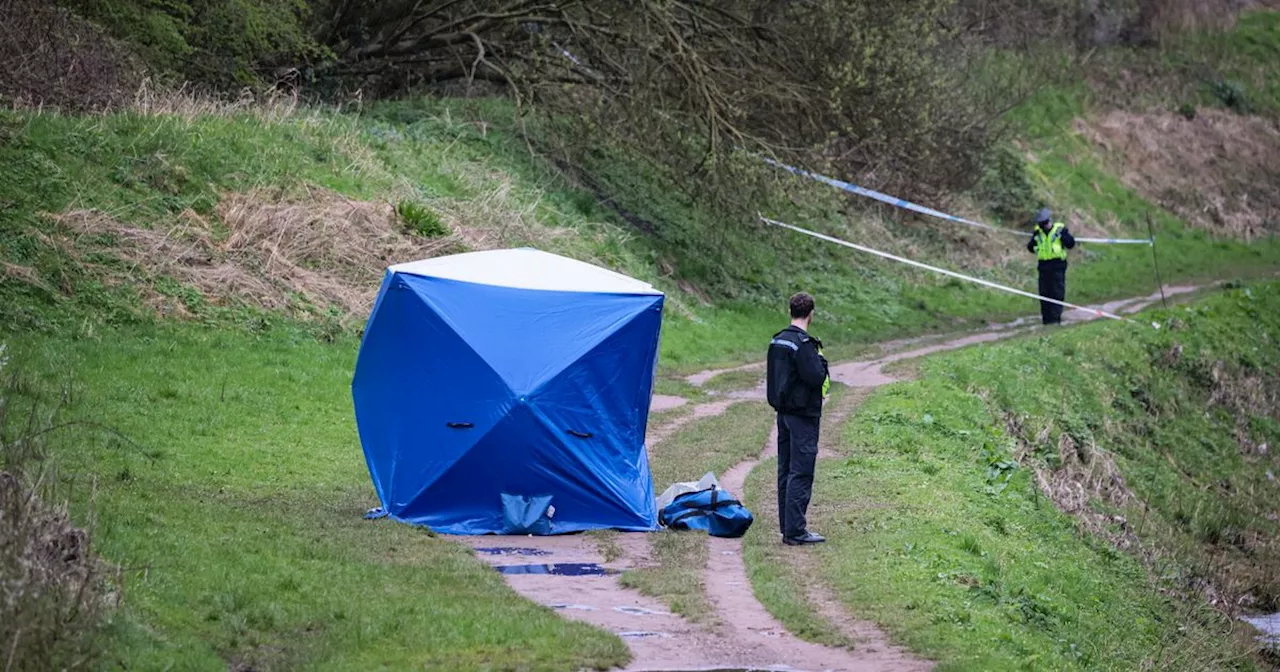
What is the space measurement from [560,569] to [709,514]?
193 centimetres

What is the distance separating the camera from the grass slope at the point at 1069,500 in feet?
36.4

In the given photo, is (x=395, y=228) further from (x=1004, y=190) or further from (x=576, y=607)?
(x=1004, y=190)

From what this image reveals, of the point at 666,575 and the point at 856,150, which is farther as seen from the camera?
the point at 856,150

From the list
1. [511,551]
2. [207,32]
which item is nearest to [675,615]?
[511,551]

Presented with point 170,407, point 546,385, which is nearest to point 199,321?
point 170,407

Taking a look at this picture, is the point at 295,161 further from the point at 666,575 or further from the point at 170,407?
the point at 666,575

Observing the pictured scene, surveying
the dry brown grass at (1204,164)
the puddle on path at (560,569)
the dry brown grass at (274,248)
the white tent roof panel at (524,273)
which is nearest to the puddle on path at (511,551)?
the puddle on path at (560,569)

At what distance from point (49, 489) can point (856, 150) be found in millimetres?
24290

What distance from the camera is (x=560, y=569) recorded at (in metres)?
11.5

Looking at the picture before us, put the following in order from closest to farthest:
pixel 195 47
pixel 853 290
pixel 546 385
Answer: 1. pixel 546 385
2. pixel 195 47
3. pixel 853 290

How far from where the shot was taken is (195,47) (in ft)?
90.7

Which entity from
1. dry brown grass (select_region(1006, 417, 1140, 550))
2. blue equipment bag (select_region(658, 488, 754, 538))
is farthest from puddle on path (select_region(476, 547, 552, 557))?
dry brown grass (select_region(1006, 417, 1140, 550))

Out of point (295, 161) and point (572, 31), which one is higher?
point (572, 31)

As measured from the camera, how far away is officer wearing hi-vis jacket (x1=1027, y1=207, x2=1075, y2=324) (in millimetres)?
28047
